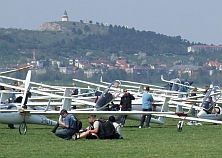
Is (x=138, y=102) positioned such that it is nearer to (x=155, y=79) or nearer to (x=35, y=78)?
(x=35, y=78)

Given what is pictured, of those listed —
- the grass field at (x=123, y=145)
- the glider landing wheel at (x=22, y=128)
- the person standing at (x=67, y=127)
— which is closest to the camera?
the grass field at (x=123, y=145)

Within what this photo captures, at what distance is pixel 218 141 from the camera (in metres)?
22.3

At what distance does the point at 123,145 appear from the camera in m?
20.5

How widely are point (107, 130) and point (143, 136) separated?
79.6 inches

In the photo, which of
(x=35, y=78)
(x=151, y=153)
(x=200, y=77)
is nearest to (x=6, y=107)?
(x=151, y=153)

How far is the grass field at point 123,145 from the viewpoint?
18.5 metres

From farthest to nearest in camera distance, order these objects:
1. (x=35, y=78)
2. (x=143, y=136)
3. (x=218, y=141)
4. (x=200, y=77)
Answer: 1. (x=200, y=77)
2. (x=35, y=78)
3. (x=143, y=136)
4. (x=218, y=141)

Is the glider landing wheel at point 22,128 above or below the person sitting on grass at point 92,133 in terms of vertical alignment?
below

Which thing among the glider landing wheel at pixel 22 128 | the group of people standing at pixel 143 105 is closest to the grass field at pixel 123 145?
the glider landing wheel at pixel 22 128

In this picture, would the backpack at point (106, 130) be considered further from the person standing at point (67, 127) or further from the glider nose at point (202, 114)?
the glider nose at point (202, 114)

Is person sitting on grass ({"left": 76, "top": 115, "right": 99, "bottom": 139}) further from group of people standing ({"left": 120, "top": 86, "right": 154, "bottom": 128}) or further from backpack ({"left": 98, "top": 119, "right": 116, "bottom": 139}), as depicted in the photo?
group of people standing ({"left": 120, "top": 86, "right": 154, "bottom": 128})

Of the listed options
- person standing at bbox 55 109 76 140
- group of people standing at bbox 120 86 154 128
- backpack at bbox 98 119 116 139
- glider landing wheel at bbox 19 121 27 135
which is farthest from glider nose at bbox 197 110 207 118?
person standing at bbox 55 109 76 140

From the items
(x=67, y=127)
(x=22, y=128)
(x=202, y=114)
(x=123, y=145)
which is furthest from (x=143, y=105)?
(x=123, y=145)

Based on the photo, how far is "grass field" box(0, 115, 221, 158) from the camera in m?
18.5
